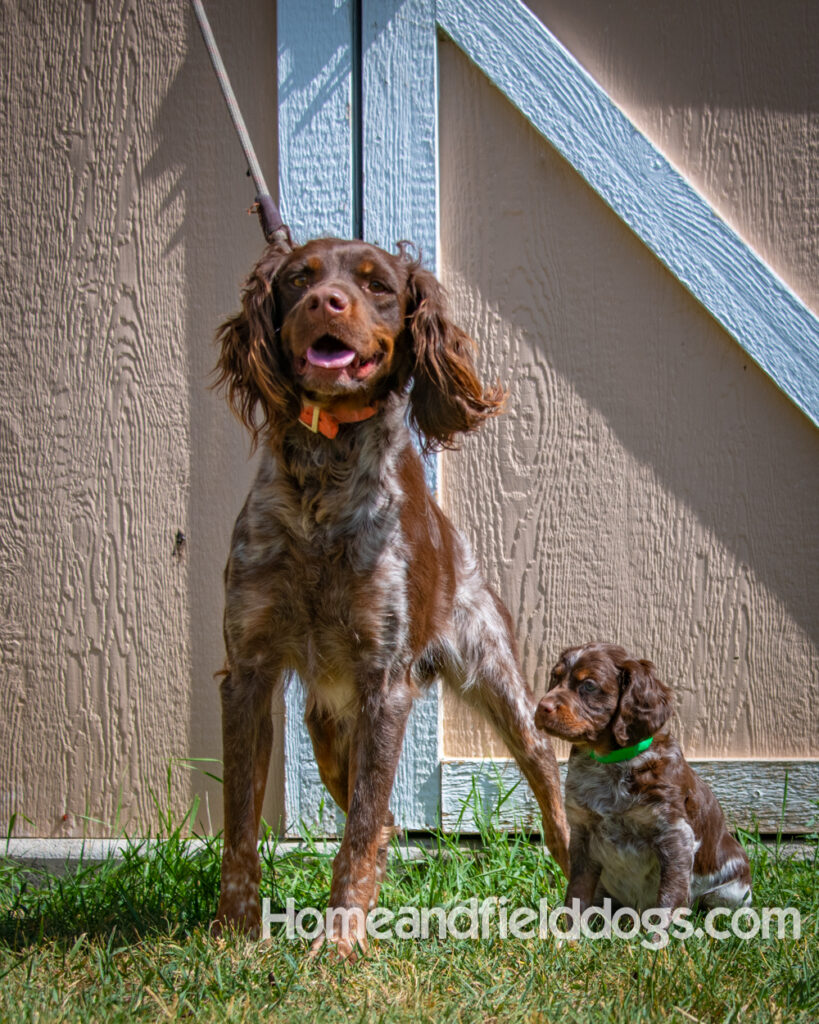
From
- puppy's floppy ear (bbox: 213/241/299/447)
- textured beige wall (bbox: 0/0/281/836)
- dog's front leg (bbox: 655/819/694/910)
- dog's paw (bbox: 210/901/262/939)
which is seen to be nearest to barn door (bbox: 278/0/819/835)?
textured beige wall (bbox: 0/0/281/836)

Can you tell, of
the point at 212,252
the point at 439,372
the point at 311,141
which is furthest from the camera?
the point at 212,252

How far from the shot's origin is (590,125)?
3.40 meters

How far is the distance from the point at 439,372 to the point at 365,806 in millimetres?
1135

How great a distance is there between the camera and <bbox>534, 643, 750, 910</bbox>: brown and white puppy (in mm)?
2486

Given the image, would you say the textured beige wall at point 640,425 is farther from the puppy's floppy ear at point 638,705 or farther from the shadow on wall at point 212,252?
the puppy's floppy ear at point 638,705

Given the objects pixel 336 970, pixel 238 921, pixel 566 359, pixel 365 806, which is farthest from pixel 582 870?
pixel 566 359

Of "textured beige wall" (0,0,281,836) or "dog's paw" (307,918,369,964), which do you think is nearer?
"dog's paw" (307,918,369,964)

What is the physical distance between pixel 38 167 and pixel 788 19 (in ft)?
8.59

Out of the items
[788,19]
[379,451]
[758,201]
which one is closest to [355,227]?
[379,451]

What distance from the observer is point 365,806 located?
2.55 m

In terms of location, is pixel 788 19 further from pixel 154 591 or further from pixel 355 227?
pixel 154 591

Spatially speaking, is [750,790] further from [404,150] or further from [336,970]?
[404,150]

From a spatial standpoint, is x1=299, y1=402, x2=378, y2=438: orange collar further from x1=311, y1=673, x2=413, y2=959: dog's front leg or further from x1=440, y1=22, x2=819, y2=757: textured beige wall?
x1=440, y1=22, x2=819, y2=757: textured beige wall

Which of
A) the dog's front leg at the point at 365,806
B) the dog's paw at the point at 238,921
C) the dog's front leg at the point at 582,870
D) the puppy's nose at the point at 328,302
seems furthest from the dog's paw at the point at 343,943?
the puppy's nose at the point at 328,302
